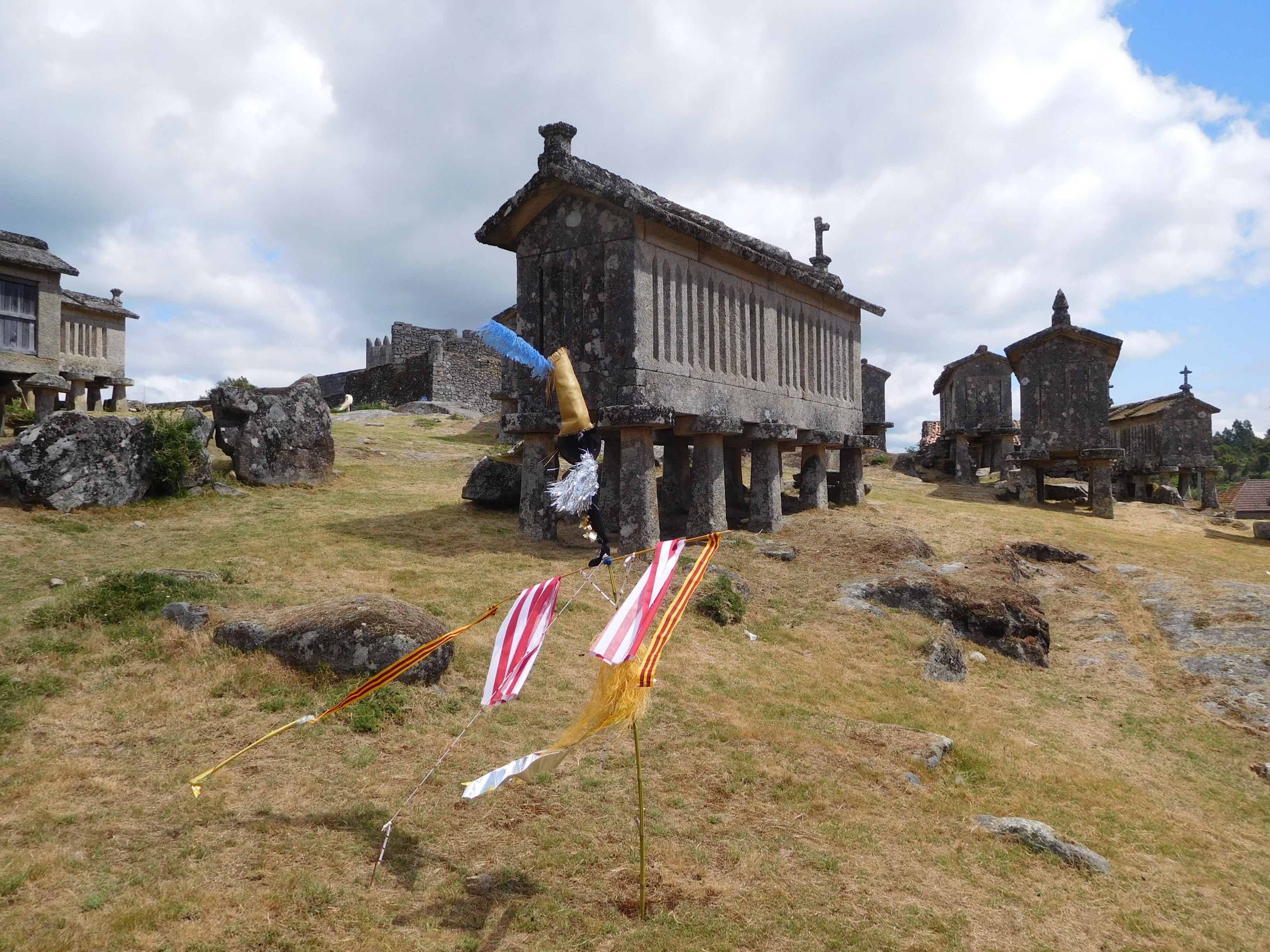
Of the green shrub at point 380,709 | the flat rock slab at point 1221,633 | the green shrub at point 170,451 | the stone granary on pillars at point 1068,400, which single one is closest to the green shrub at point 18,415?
the green shrub at point 170,451

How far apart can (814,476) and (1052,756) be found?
10.2m

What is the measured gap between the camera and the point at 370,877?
5.20 m

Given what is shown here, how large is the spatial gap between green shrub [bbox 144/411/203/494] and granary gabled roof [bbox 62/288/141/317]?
1894 cm

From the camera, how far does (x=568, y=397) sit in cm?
898

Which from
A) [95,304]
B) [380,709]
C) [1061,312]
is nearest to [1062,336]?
[1061,312]

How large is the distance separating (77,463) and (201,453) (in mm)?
2112

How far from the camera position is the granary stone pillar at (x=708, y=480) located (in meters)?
14.8

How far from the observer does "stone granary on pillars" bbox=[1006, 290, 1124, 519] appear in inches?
979

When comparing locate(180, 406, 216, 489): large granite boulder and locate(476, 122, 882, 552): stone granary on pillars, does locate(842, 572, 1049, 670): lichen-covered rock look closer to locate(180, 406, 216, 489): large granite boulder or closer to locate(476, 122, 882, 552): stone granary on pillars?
locate(476, 122, 882, 552): stone granary on pillars

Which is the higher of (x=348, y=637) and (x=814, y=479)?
(x=814, y=479)

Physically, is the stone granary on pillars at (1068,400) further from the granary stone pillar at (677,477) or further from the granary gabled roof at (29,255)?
the granary gabled roof at (29,255)

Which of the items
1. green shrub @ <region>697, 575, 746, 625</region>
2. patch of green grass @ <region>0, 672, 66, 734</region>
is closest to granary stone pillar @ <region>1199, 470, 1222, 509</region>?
green shrub @ <region>697, 575, 746, 625</region>

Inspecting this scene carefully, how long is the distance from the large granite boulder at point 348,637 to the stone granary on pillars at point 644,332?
→ 5.76 metres

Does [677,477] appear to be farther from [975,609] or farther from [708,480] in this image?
[975,609]
